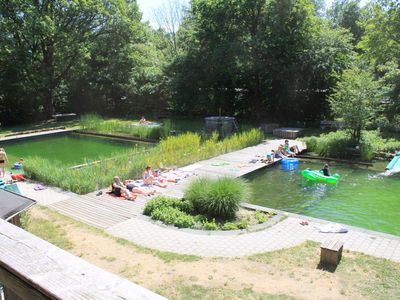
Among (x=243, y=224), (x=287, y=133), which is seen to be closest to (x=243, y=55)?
(x=287, y=133)

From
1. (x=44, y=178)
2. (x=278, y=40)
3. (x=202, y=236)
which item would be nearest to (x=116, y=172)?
(x=44, y=178)

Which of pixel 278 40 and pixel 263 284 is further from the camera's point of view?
pixel 278 40

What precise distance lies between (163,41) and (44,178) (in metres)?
31.7

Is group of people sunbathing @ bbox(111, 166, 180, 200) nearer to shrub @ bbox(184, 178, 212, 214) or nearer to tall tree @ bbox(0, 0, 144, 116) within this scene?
shrub @ bbox(184, 178, 212, 214)

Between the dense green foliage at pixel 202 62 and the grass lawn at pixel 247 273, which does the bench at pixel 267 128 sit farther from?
the grass lawn at pixel 247 273

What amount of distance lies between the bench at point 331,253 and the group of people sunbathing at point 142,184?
5908 mm

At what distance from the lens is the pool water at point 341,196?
412 inches

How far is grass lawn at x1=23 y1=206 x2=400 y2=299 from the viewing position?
584cm

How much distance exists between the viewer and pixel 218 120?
21484mm

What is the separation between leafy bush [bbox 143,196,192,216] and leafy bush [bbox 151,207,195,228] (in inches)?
7.1

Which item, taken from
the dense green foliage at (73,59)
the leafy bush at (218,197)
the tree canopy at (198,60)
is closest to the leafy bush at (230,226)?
the leafy bush at (218,197)

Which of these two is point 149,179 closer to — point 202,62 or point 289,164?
point 289,164

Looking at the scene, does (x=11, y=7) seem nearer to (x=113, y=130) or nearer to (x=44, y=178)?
(x=113, y=130)

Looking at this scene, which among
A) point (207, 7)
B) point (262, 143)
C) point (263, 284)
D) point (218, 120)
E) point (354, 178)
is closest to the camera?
point (263, 284)
